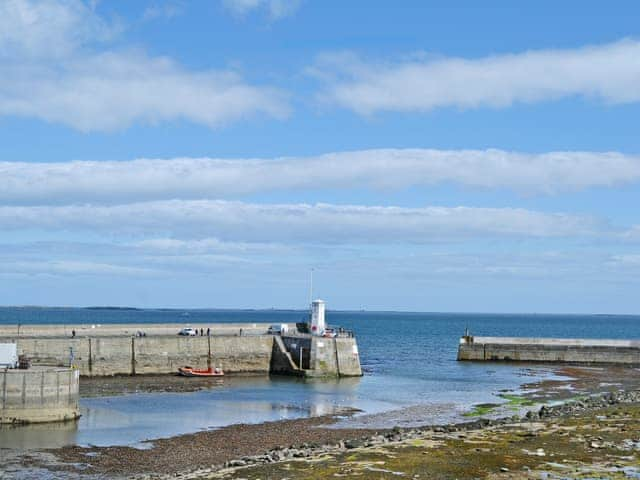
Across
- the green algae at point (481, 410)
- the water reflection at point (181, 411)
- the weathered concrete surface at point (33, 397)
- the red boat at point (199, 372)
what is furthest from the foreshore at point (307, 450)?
the red boat at point (199, 372)

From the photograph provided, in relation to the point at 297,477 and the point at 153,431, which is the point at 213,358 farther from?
the point at 297,477

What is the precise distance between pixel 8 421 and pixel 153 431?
291 inches

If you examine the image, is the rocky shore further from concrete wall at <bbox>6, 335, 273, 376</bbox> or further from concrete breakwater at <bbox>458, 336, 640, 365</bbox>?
A: concrete breakwater at <bbox>458, 336, 640, 365</bbox>

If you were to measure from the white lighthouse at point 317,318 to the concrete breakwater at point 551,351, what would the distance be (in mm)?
26263

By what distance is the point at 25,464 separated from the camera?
1335 inches

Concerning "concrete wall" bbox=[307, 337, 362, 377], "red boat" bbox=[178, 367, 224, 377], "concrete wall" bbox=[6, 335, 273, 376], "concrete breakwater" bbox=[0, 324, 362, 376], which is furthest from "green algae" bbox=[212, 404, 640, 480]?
"concrete wall" bbox=[6, 335, 273, 376]

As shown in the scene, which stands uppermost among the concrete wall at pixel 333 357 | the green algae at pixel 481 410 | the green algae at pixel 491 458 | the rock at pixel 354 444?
the concrete wall at pixel 333 357

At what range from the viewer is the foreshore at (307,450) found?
2897 centimetres

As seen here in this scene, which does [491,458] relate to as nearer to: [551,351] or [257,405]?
[257,405]

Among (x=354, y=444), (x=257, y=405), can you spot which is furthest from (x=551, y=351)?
(x=354, y=444)

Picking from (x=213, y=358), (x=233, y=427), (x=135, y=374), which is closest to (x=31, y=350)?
(x=135, y=374)

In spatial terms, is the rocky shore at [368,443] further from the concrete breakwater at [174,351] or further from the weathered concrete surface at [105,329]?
the weathered concrete surface at [105,329]

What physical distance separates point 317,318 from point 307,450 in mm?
41149

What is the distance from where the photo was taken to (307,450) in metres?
33.4
